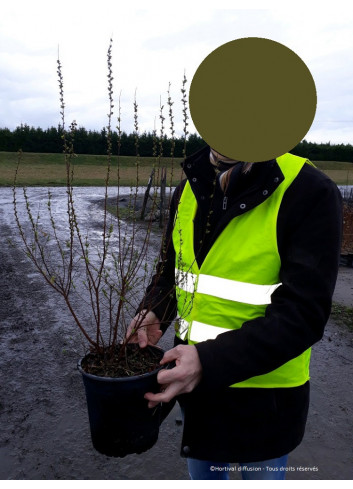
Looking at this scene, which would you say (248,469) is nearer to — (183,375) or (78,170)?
(183,375)

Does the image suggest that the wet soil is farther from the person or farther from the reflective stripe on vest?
the reflective stripe on vest

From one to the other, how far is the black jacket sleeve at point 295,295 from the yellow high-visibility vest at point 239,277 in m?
0.05

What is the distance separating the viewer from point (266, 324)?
149 centimetres

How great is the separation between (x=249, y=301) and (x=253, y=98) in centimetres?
66

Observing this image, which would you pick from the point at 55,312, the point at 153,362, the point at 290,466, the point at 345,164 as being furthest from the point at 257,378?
the point at 345,164

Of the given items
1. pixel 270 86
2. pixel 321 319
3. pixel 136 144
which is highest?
pixel 270 86

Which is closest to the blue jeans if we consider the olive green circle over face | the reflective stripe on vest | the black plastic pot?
the black plastic pot

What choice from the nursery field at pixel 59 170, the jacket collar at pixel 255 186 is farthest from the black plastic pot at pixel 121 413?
the nursery field at pixel 59 170

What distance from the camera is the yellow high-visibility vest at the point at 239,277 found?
1590mm

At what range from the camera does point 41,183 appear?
28641 mm

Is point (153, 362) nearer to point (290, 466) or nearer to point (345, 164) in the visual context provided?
point (290, 466)

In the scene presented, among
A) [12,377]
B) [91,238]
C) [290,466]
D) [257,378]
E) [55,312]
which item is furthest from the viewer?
[91,238]

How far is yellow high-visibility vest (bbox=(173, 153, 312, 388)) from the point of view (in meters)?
1.59

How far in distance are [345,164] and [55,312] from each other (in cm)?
5471
